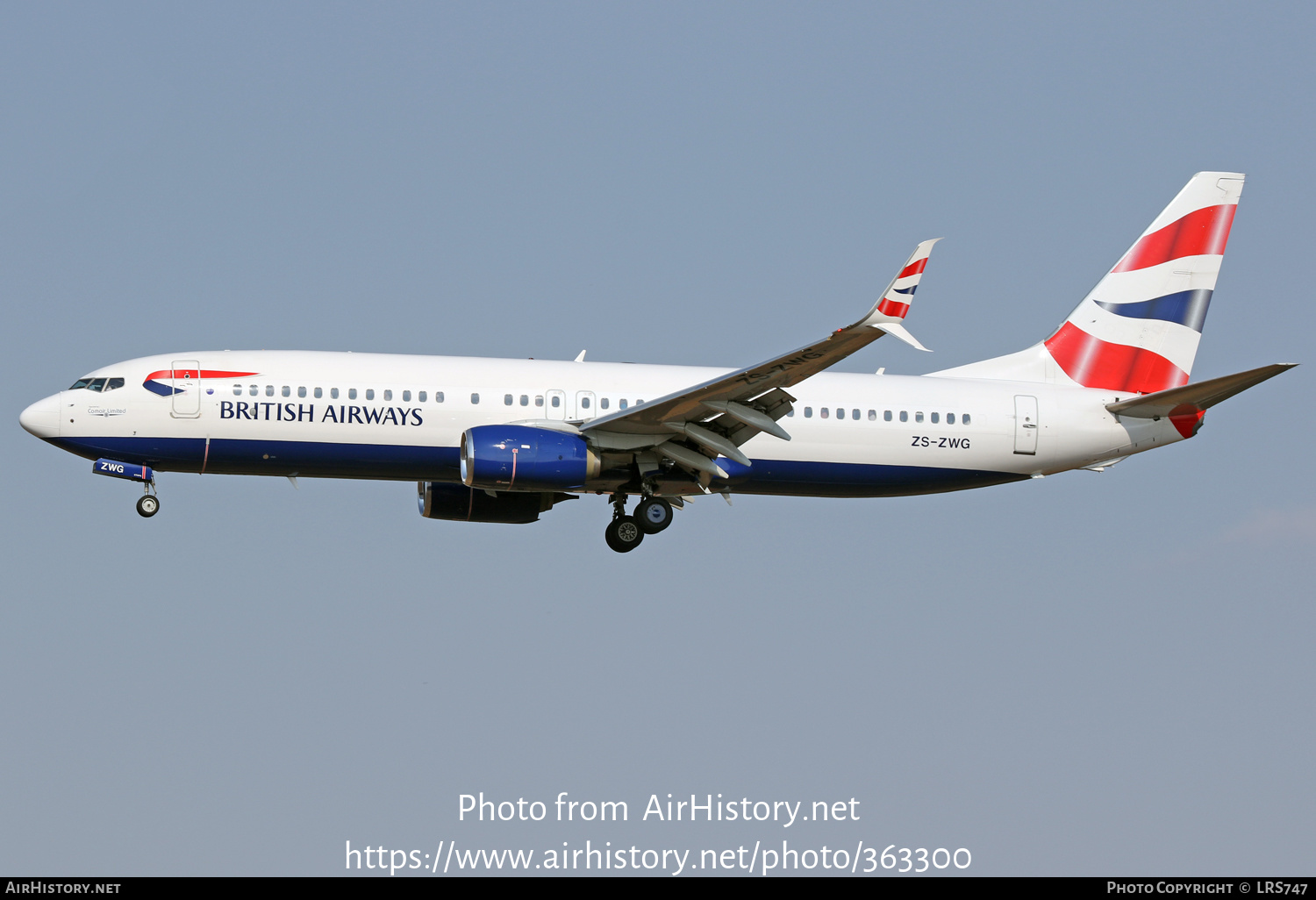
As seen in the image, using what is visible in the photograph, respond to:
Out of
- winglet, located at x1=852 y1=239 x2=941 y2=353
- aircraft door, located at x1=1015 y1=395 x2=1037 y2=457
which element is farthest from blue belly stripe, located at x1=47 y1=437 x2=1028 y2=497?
winglet, located at x1=852 y1=239 x2=941 y2=353

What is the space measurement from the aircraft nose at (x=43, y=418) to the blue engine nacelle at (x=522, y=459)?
27.6 ft

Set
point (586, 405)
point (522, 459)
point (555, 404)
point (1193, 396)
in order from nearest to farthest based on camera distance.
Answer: point (522, 459) < point (555, 404) < point (586, 405) < point (1193, 396)

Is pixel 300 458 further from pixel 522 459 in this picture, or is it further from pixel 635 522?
pixel 635 522

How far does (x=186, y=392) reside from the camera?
31.3 m

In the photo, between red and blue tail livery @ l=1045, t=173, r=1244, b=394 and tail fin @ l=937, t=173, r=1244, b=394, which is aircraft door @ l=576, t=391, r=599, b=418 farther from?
red and blue tail livery @ l=1045, t=173, r=1244, b=394

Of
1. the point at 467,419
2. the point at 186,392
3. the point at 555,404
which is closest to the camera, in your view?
the point at 186,392

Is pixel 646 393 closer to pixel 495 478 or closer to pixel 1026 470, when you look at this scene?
pixel 495 478

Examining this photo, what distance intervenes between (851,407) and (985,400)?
3.31m

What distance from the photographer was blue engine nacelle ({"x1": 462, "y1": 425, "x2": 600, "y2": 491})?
2981cm

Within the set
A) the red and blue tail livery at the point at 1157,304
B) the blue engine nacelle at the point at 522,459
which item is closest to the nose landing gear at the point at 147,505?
the blue engine nacelle at the point at 522,459

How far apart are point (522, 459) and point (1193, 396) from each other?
14.4m

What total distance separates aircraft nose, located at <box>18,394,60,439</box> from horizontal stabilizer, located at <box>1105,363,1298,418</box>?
22.6 m

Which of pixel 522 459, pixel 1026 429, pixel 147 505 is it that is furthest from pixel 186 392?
pixel 1026 429

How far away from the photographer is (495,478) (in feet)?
98.0
